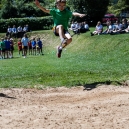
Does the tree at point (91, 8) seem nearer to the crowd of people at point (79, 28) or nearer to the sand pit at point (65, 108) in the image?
the crowd of people at point (79, 28)

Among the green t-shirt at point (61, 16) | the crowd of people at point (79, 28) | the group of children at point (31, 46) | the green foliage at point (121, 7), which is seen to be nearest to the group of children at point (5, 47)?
the group of children at point (31, 46)

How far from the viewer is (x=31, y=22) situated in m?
45.7

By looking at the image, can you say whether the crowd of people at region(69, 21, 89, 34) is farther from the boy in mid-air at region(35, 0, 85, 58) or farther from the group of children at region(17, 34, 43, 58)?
the boy in mid-air at region(35, 0, 85, 58)

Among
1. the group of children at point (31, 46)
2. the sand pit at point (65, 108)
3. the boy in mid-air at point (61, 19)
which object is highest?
the boy in mid-air at point (61, 19)

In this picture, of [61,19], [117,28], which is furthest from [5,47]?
[61,19]

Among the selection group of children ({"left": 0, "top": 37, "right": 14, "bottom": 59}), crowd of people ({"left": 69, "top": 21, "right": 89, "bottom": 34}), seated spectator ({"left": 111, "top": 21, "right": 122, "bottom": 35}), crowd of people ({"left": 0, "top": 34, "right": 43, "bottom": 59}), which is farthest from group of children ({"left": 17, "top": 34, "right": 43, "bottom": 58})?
seated spectator ({"left": 111, "top": 21, "right": 122, "bottom": 35})

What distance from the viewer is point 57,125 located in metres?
6.54

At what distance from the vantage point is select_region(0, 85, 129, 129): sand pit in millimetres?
6633

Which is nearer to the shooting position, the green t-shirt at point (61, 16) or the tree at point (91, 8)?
the green t-shirt at point (61, 16)

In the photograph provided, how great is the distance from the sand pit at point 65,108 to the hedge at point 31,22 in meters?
35.8

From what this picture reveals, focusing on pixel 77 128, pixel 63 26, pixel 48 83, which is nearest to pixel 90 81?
pixel 48 83

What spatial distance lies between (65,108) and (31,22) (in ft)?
126

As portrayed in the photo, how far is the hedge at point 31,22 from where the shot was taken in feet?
148

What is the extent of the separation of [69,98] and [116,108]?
1723 mm
